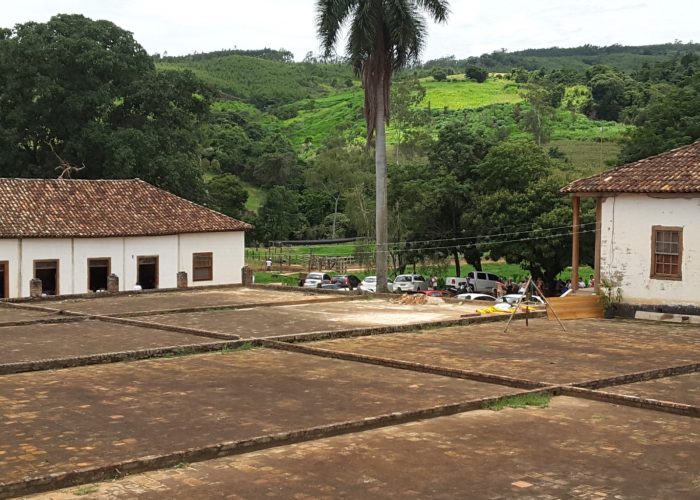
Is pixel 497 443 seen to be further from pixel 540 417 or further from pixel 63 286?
pixel 63 286

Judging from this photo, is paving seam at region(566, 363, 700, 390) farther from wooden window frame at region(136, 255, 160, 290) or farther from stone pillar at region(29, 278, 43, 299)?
wooden window frame at region(136, 255, 160, 290)

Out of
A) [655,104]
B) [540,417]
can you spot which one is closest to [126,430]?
[540,417]

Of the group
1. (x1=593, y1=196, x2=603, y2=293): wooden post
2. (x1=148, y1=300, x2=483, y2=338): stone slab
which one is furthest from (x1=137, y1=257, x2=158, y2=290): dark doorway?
(x1=593, y1=196, x2=603, y2=293): wooden post

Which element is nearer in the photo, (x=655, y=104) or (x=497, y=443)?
(x=497, y=443)

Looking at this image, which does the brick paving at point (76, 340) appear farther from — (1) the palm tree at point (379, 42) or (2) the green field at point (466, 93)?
(2) the green field at point (466, 93)

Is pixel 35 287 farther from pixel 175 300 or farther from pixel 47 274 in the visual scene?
pixel 175 300

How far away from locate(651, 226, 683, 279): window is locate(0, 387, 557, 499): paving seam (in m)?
10.8

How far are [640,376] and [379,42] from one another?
18.9m

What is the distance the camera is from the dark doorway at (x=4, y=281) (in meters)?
30.0

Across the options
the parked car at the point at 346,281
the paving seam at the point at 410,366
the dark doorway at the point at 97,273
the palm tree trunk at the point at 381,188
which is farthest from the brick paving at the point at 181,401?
the parked car at the point at 346,281

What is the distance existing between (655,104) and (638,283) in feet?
54.4

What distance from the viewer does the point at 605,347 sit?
17141mm

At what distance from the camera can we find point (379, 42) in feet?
99.3

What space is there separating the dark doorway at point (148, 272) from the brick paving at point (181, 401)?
59.1 feet
